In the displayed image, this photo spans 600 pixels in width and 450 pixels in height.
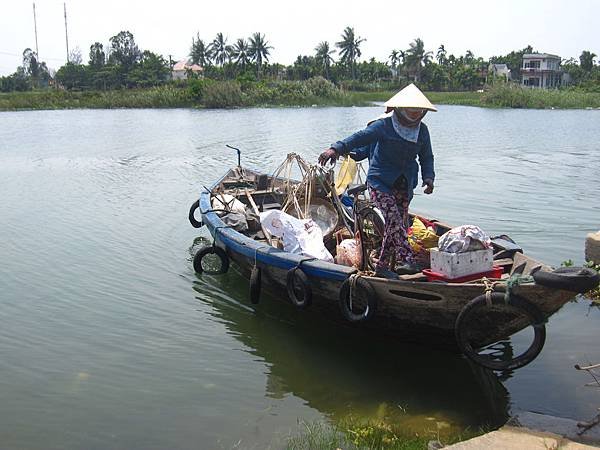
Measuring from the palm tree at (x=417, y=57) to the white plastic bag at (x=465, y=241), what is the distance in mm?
72901

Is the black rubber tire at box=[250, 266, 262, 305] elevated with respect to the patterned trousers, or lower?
lower

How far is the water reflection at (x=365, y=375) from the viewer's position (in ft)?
15.1

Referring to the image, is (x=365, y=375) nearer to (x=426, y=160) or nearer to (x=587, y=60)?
(x=426, y=160)

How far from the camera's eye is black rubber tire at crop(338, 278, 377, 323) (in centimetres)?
491

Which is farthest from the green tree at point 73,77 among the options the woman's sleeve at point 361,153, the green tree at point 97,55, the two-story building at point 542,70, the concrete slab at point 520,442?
the concrete slab at point 520,442

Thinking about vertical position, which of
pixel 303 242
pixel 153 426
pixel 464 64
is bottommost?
pixel 153 426

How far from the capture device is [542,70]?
75188 mm

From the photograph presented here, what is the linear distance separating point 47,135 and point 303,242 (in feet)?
79.2

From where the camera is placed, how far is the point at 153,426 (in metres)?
4.49

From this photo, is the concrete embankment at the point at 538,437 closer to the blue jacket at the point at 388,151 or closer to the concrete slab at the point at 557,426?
the concrete slab at the point at 557,426

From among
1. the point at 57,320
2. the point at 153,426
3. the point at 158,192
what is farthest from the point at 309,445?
the point at 158,192

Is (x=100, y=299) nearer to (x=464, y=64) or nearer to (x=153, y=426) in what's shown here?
(x=153, y=426)

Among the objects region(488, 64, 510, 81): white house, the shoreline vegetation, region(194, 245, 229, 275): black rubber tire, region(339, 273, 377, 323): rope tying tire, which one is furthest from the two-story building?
region(339, 273, 377, 323): rope tying tire

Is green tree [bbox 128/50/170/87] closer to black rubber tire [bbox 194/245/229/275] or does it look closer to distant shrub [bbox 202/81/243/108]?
Answer: distant shrub [bbox 202/81/243/108]
